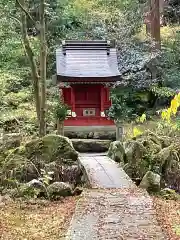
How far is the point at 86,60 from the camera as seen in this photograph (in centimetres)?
1775

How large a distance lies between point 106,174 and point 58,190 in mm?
1487

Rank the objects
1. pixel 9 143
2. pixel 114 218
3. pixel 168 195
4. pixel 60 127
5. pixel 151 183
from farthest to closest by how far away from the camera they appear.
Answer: pixel 60 127
pixel 9 143
pixel 151 183
pixel 168 195
pixel 114 218

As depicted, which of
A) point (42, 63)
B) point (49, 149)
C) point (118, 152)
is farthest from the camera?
point (118, 152)

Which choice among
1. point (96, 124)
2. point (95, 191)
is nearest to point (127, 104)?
point (96, 124)

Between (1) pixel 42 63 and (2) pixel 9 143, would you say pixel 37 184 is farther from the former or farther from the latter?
(1) pixel 42 63

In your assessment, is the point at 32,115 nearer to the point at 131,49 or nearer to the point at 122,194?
the point at 131,49

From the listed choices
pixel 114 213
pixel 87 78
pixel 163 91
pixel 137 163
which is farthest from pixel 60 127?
pixel 114 213

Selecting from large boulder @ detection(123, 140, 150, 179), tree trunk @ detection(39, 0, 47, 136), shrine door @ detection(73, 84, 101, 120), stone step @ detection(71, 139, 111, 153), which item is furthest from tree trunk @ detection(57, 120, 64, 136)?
large boulder @ detection(123, 140, 150, 179)

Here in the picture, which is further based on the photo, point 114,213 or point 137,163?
point 137,163

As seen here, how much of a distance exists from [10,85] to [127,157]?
10.9 m

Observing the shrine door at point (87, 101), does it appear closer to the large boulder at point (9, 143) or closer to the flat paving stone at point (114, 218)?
the large boulder at point (9, 143)

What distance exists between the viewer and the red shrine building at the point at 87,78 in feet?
54.8

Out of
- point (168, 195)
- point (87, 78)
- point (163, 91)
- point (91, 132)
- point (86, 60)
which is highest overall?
point (86, 60)

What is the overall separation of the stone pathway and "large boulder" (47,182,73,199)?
1.57 feet
